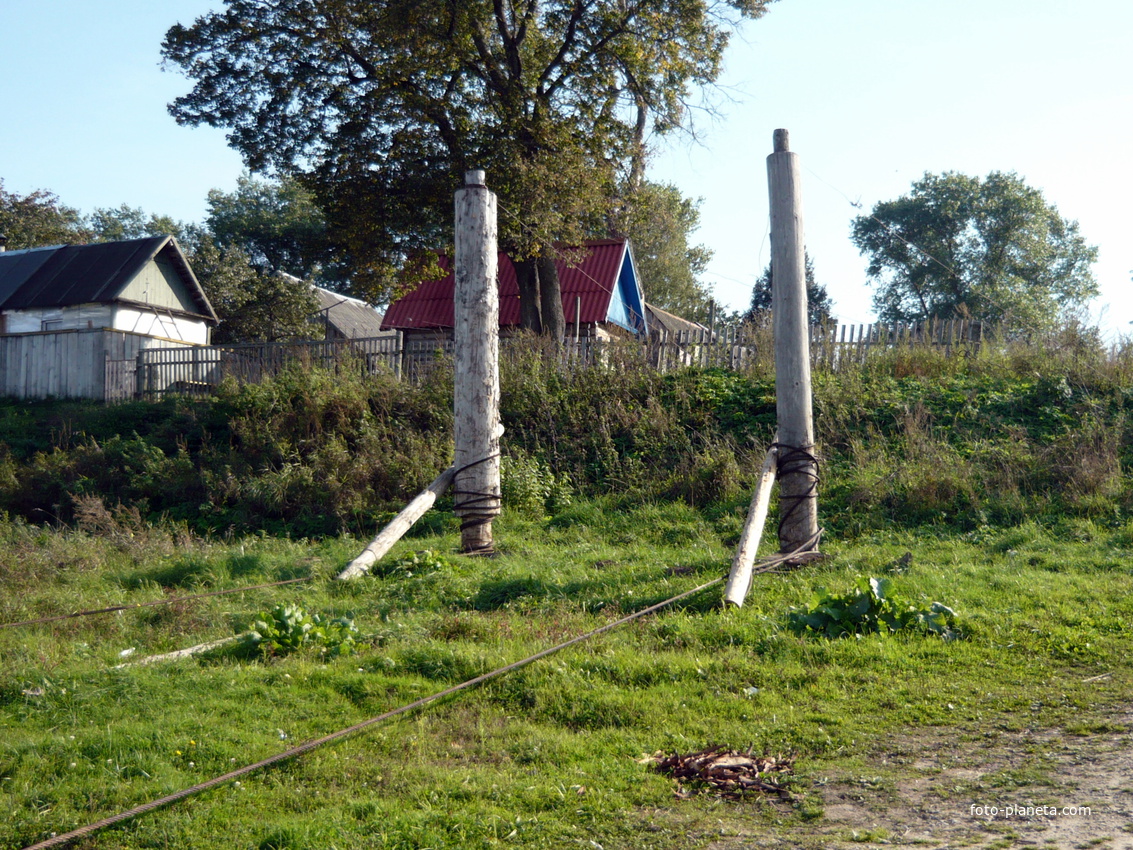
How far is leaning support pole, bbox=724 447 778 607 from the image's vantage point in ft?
23.0

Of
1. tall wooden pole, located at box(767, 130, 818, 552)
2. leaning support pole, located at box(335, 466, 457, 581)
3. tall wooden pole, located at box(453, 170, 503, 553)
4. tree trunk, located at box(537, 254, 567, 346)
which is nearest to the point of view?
tall wooden pole, located at box(767, 130, 818, 552)

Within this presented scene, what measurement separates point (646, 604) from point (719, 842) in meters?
3.59

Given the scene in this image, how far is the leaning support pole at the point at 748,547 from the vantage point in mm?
7004

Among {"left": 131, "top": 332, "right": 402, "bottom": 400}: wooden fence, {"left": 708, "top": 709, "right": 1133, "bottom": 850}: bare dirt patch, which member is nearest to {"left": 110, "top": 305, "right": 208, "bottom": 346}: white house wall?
{"left": 131, "top": 332, "right": 402, "bottom": 400}: wooden fence

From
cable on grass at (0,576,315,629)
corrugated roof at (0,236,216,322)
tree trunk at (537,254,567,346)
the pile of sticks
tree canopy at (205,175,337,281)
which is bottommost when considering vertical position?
the pile of sticks

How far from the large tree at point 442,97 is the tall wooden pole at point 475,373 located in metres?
10.6

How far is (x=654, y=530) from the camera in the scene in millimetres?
10703

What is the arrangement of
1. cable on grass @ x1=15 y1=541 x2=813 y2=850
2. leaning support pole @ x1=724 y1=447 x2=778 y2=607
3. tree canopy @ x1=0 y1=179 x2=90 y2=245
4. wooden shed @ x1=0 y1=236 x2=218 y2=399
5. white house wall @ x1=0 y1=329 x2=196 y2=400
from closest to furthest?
cable on grass @ x1=15 y1=541 x2=813 y2=850, leaning support pole @ x1=724 y1=447 x2=778 y2=607, white house wall @ x1=0 y1=329 x2=196 y2=400, wooden shed @ x1=0 y1=236 x2=218 y2=399, tree canopy @ x1=0 y1=179 x2=90 y2=245

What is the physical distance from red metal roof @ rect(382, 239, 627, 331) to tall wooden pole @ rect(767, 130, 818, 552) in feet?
62.8

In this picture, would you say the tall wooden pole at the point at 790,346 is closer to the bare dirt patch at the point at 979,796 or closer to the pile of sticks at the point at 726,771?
the bare dirt patch at the point at 979,796

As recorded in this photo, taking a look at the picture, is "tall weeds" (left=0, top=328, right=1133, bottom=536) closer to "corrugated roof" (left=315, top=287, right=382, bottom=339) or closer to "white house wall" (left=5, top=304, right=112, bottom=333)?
"white house wall" (left=5, top=304, right=112, bottom=333)

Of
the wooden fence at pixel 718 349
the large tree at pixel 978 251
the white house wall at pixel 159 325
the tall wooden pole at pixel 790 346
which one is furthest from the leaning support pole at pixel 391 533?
the large tree at pixel 978 251

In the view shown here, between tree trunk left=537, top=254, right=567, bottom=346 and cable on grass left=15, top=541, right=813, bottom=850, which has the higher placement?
tree trunk left=537, top=254, right=567, bottom=346

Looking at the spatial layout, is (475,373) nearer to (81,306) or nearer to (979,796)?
(979,796)
